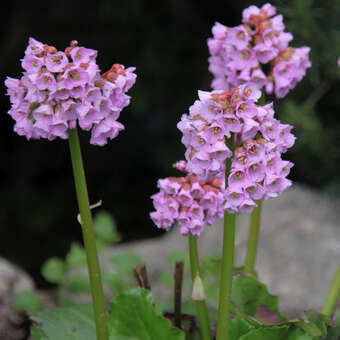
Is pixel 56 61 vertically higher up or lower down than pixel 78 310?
higher up

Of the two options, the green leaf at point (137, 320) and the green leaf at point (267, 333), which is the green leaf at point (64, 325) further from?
the green leaf at point (267, 333)

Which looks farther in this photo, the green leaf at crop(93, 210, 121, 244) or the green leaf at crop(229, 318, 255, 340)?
the green leaf at crop(93, 210, 121, 244)

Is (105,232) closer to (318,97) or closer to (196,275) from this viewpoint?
(318,97)

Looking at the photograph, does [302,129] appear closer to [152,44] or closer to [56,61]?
[152,44]

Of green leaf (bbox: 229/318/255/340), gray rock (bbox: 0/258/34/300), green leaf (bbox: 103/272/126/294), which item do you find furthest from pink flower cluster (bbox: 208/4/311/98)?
gray rock (bbox: 0/258/34/300)

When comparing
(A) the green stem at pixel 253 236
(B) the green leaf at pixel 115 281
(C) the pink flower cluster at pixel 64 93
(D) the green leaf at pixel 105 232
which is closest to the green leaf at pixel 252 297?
(A) the green stem at pixel 253 236

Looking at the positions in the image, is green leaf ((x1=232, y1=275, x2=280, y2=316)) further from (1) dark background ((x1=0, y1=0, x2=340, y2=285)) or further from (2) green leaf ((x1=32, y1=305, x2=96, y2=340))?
(1) dark background ((x1=0, y1=0, x2=340, y2=285))

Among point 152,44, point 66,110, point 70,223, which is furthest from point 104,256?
point 66,110
